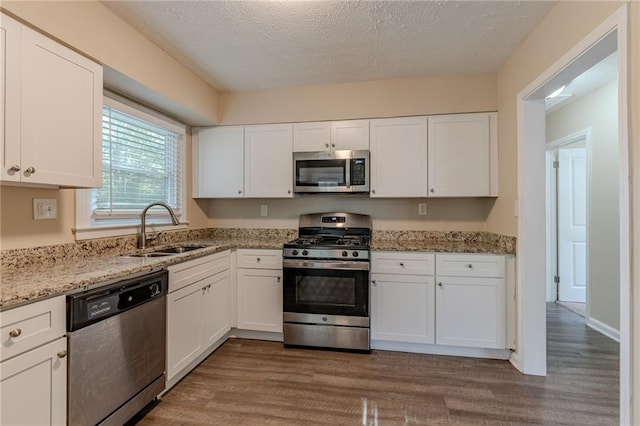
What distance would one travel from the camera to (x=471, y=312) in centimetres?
258

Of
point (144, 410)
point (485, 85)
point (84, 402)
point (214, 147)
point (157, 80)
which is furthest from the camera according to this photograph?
point (214, 147)

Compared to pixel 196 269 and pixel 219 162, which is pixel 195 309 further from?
pixel 219 162

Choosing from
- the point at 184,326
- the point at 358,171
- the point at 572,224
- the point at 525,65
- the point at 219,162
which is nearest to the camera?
the point at 184,326

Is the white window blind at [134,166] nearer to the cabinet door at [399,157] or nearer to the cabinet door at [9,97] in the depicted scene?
the cabinet door at [9,97]

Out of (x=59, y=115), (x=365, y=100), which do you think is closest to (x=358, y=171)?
(x=365, y=100)

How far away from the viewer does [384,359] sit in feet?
8.43

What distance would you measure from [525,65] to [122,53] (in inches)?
110

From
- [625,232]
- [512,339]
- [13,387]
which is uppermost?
[625,232]

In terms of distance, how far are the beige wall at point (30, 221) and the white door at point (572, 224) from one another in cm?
516

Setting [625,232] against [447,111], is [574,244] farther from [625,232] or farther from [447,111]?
[625,232]

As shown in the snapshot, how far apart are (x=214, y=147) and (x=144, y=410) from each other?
2.37 m

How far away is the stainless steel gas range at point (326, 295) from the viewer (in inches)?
104

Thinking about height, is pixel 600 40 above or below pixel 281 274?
above

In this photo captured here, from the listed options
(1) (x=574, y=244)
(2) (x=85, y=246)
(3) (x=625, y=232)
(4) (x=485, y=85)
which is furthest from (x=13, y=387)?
(1) (x=574, y=244)
